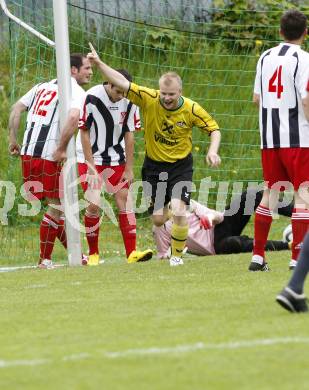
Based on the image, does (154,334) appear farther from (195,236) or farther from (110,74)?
(195,236)

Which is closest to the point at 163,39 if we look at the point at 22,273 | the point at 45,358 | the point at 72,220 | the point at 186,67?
the point at 186,67

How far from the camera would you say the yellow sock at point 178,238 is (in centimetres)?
1006

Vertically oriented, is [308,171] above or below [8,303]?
above

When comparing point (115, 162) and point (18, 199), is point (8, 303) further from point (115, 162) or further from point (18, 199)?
point (18, 199)

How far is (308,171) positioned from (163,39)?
573 centimetres

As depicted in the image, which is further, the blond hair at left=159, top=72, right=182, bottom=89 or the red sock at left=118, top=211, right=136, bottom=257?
the red sock at left=118, top=211, right=136, bottom=257

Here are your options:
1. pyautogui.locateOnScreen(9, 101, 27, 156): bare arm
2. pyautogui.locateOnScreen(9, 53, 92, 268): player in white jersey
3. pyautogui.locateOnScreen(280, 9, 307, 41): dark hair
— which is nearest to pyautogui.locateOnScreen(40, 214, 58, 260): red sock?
pyautogui.locateOnScreen(9, 53, 92, 268): player in white jersey

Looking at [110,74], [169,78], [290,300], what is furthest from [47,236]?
[290,300]

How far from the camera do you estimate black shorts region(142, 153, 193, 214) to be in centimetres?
1001

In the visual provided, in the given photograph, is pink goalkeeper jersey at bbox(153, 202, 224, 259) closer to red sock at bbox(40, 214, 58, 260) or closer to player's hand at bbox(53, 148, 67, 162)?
red sock at bbox(40, 214, 58, 260)

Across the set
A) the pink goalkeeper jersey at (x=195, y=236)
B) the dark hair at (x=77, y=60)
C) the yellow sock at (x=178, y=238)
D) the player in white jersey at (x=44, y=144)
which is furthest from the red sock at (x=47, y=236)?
the dark hair at (x=77, y=60)

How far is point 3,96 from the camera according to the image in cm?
1634

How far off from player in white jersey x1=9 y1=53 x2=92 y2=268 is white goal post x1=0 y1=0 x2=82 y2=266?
15cm

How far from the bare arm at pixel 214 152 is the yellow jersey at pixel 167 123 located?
0.37ft
